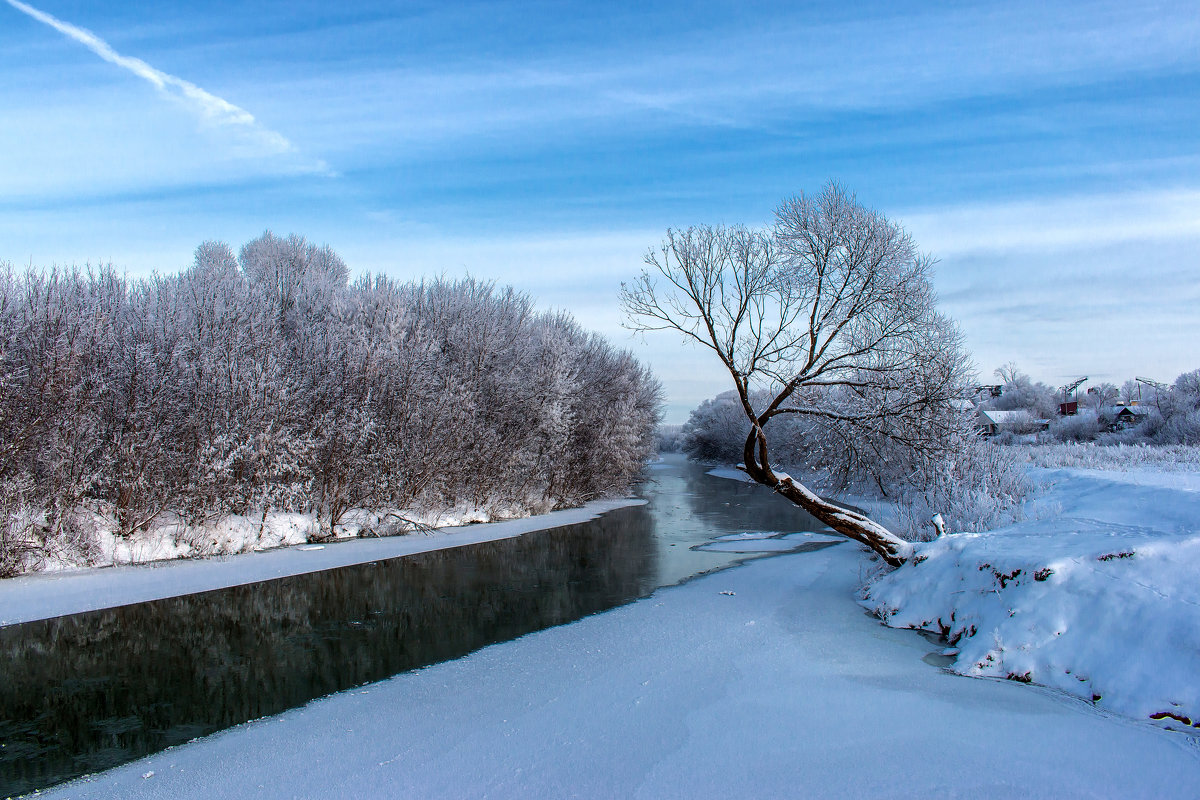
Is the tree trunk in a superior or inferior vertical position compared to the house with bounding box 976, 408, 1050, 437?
superior

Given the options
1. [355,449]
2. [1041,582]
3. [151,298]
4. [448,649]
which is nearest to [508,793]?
[448,649]

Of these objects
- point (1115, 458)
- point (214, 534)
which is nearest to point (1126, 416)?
point (1115, 458)

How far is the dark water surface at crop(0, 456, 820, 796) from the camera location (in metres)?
6.65

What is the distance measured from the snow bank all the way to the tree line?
15.6 m

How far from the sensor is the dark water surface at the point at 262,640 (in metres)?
6.65

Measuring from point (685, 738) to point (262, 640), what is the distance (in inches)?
284

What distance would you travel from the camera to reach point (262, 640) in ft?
32.5

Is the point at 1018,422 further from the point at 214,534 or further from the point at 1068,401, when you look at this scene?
the point at 214,534

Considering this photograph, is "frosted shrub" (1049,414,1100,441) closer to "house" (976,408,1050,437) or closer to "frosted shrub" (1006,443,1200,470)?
"house" (976,408,1050,437)

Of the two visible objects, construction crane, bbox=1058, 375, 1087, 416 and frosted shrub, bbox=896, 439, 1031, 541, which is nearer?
frosted shrub, bbox=896, 439, 1031, 541

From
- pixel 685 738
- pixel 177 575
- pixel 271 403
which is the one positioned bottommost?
pixel 177 575

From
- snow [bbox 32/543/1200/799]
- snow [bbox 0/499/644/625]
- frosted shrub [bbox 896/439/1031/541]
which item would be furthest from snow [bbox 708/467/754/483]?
snow [bbox 32/543/1200/799]

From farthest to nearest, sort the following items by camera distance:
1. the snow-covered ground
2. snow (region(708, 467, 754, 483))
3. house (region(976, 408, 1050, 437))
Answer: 1. house (region(976, 408, 1050, 437))
2. snow (region(708, 467, 754, 483))
3. the snow-covered ground

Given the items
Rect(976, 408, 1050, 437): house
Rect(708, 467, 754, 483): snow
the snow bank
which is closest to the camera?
the snow bank
